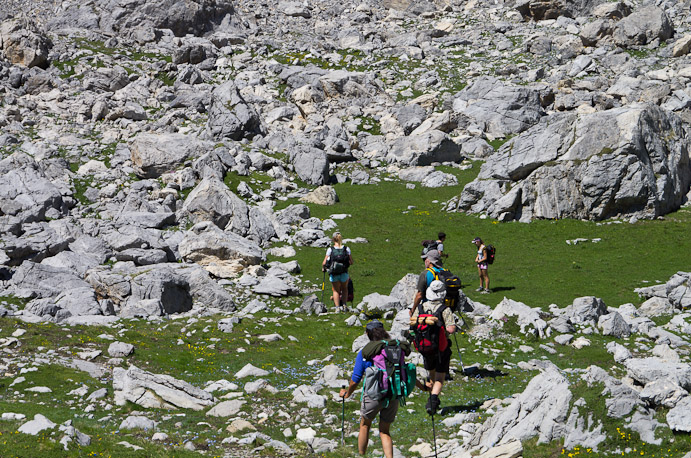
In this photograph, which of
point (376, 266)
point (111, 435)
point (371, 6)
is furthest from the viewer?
point (371, 6)

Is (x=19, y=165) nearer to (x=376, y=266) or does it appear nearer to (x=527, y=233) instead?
(x=376, y=266)

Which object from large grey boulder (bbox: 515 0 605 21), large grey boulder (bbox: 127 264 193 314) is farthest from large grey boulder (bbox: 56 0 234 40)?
large grey boulder (bbox: 127 264 193 314)

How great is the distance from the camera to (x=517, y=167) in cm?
4425

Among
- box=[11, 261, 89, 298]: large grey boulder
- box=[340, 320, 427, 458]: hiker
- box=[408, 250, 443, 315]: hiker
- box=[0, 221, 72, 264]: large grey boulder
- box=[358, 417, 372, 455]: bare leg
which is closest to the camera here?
box=[340, 320, 427, 458]: hiker

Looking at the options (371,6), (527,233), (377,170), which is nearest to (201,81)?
(377,170)

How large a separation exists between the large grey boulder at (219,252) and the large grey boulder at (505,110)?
44.1m

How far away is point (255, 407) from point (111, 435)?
364 centimetres

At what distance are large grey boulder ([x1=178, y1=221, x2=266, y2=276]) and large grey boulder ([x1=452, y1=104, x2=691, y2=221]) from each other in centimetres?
2145

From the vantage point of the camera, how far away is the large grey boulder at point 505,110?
68.1 m

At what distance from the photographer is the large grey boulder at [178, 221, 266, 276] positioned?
32969 mm

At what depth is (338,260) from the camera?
23422mm

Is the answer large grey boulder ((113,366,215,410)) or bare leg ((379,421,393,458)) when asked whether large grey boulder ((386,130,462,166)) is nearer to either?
large grey boulder ((113,366,215,410))

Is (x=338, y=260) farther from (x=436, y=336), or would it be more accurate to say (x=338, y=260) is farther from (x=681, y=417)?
(x=681, y=417)

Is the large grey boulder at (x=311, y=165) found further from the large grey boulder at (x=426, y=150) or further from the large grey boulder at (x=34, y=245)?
the large grey boulder at (x=34, y=245)
